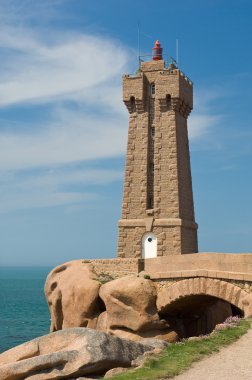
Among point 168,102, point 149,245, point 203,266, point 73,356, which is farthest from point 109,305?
point 168,102

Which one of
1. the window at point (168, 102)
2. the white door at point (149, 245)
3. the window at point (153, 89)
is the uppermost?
the window at point (153, 89)

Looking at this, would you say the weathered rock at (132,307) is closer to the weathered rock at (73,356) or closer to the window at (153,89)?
the weathered rock at (73,356)

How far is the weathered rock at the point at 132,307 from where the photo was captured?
25000 mm

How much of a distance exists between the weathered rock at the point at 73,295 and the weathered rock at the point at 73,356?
9.63 metres

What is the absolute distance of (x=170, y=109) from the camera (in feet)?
111

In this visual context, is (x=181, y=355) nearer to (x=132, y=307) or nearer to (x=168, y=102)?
(x=132, y=307)

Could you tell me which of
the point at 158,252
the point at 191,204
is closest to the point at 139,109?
the point at 191,204

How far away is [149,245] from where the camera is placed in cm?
3291

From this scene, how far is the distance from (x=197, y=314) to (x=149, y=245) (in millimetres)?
5087

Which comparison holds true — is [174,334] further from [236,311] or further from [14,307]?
[14,307]

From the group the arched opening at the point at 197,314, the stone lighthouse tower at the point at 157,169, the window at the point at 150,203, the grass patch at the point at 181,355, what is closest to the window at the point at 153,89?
the stone lighthouse tower at the point at 157,169

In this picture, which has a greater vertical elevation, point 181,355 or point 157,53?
point 157,53

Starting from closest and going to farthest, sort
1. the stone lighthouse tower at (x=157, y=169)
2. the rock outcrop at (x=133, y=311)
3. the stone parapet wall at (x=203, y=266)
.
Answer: the stone parapet wall at (x=203, y=266) → the rock outcrop at (x=133, y=311) → the stone lighthouse tower at (x=157, y=169)

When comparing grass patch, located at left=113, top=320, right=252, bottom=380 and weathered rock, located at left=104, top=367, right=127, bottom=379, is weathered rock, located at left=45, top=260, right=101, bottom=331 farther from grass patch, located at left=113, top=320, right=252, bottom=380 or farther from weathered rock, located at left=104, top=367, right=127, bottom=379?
weathered rock, located at left=104, top=367, right=127, bottom=379
